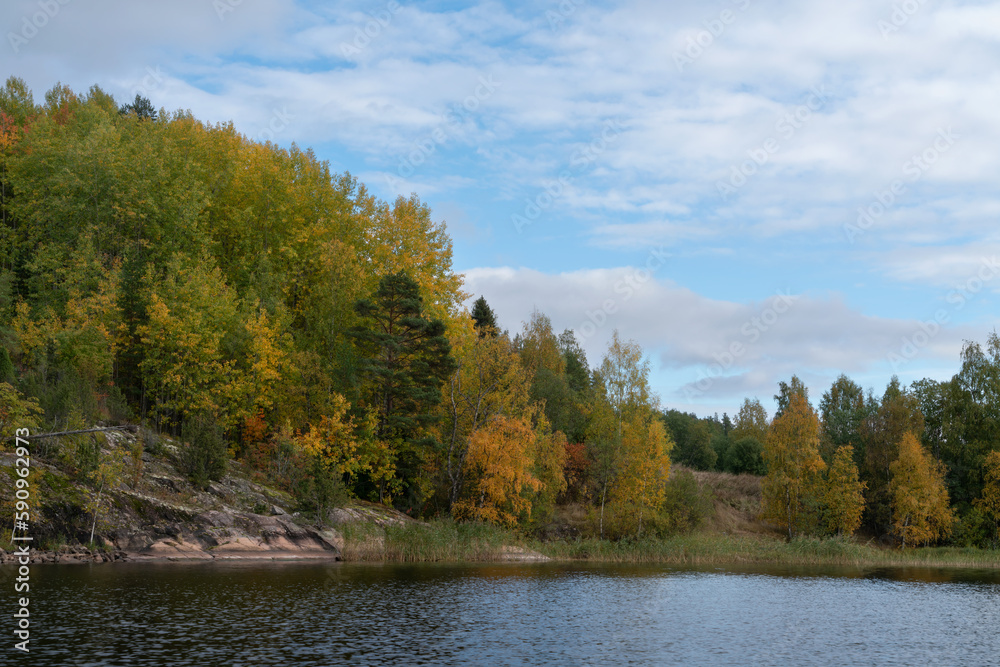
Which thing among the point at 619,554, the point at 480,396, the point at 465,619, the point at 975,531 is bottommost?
the point at 619,554

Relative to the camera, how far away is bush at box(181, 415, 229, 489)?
171 ft

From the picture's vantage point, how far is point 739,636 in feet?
98.7

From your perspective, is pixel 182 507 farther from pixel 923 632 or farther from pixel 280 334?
pixel 923 632

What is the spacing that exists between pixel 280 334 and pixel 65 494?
25.7 metres

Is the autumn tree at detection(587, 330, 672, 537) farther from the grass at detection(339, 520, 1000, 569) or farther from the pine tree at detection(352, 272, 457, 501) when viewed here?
the pine tree at detection(352, 272, 457, 501)

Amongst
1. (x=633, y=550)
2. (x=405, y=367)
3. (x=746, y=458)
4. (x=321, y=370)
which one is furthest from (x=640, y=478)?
(x=746, y=458)

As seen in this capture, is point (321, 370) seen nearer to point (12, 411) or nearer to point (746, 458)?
point (12, 411)

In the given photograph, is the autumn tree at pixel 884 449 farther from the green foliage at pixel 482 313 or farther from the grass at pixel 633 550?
the green foliage at pixel 482 313

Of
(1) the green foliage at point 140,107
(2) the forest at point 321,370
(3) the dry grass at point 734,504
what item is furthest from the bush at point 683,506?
(1) the green foliage at point 140,107

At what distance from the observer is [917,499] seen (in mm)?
80438

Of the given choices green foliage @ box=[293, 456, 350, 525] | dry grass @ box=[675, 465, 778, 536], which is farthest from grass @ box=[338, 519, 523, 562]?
dry grass @ box=[675, 465, 778, 536]

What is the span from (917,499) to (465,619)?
2664 inches

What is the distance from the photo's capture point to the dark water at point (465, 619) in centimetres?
2408

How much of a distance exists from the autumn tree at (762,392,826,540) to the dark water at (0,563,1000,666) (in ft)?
103
